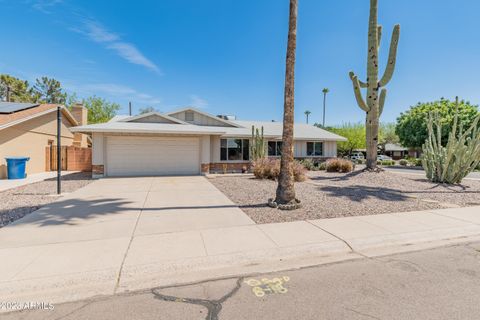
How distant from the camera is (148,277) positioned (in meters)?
3.56

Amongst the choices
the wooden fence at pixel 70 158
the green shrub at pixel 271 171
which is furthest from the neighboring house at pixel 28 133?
the green shrub at pixel 271 171

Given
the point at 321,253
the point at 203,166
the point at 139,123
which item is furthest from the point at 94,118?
the point at 321,253

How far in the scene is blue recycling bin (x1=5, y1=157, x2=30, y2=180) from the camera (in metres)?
12.5

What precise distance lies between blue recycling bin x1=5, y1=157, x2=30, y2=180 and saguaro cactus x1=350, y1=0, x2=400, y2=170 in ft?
60.3

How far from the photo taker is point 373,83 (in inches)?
542

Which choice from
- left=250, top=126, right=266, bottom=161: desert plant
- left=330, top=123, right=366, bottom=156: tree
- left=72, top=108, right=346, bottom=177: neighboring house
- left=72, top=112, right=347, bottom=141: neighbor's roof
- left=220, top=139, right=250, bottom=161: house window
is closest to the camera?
left=72, top=112, right=347, bottom=141: neighbor's roof

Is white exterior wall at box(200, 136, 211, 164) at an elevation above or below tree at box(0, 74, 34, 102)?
below

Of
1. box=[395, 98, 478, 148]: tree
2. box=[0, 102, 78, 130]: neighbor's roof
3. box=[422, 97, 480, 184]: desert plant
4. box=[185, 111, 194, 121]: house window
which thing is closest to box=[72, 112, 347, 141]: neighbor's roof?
box=[185, 111, 194, 121]: house window

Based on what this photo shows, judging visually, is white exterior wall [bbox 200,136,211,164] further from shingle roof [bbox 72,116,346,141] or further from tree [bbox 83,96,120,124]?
tree [bbox 83,96,120,124]

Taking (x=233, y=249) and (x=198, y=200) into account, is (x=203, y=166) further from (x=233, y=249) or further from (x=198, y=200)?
(x=233, y=249)

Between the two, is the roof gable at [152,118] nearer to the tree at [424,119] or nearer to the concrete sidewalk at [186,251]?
the concrete sidewalk at [186,251]

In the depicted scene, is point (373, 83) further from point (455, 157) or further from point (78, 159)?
point (78, 159)

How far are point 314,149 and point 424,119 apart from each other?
1975 cm

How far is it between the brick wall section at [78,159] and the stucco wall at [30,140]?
4.80 feet
